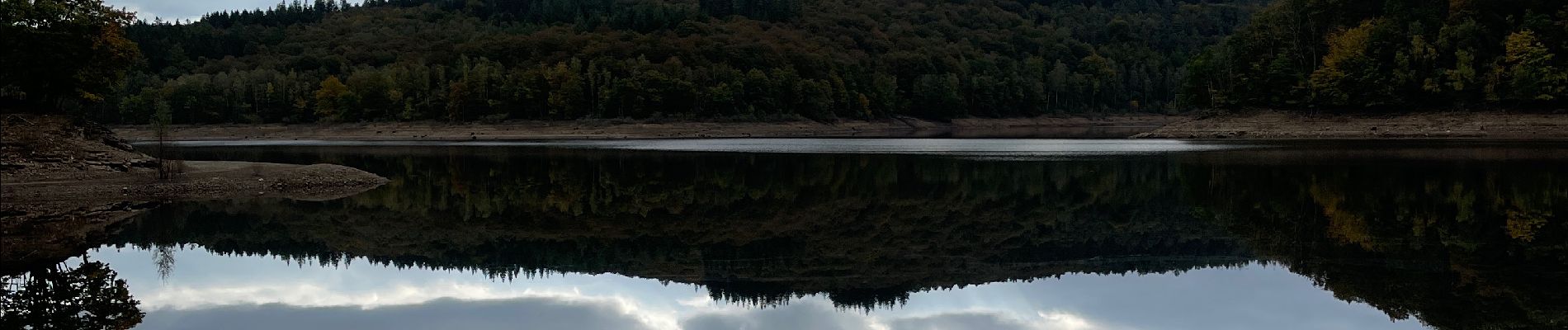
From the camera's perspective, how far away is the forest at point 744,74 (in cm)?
7112

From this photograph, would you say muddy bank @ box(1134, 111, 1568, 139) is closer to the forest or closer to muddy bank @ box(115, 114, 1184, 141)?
the forest

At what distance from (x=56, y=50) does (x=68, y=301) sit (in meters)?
25.5

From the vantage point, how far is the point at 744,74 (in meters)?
143

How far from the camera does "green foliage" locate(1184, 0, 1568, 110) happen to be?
73.9 metres

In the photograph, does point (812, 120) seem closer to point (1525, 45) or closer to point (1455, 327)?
point (1525, 45)

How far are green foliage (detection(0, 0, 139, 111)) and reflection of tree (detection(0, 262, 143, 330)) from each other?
838 inches

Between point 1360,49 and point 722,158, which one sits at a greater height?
point 1360,49

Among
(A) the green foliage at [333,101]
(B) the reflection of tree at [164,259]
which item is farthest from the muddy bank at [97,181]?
(A) the green foliage at [333,101]

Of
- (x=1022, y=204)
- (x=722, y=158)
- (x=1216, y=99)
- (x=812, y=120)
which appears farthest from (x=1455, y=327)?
(x=812, y=120)

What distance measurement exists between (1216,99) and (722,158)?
5670cm

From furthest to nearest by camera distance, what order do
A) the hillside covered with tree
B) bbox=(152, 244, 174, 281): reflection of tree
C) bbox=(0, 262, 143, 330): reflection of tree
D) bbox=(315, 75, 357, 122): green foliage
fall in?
bbox=(315, 75, 357, 122): green foliage < the hillside covered with tree < bbox=(152, 244, 174, 281): reflection of tree < bbox=(0, 262, 143, 330): reflection of tree

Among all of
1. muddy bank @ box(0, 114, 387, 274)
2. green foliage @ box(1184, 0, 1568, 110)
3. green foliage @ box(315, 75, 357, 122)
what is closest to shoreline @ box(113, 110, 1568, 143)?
green foliage @ box(1184, 0, 1568, 110)

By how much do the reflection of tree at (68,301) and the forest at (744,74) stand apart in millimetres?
21816

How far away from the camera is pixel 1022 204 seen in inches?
1083
